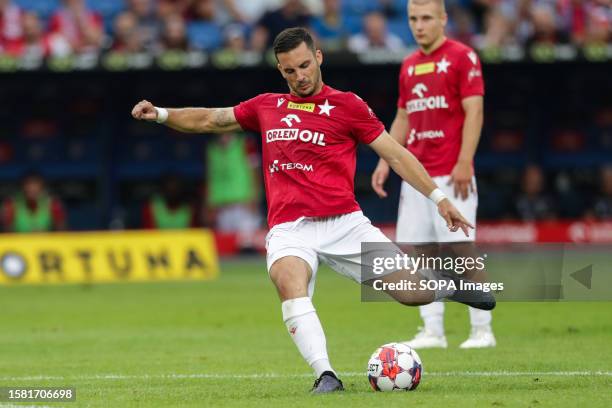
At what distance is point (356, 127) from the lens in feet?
27.2

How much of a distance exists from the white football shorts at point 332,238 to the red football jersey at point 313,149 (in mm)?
55

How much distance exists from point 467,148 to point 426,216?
743 mm

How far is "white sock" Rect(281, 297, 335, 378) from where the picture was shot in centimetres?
774

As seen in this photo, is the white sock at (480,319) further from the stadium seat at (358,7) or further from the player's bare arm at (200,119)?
the stadium seat at (358,7)

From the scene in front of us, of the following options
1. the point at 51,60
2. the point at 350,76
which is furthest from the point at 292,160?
the point at 350,76

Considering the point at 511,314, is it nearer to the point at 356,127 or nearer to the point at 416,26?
the point at 416,26

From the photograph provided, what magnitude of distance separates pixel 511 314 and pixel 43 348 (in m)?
5.24

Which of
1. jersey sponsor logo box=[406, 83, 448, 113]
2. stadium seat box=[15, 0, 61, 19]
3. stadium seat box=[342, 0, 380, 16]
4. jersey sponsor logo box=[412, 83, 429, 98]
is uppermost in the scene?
stadium seat box=[342, 0, 380, 16]

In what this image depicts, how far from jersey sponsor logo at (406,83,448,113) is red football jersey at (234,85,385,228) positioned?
2.60m

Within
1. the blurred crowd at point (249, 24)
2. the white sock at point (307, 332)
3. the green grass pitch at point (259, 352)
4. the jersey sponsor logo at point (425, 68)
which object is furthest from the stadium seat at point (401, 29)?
the white sock at point (307, 332)

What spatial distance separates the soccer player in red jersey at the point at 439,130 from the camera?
1068 cm

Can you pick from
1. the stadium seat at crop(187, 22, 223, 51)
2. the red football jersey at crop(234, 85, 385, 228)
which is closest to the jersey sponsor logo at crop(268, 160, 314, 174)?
the red football jersey at crop(234, 85, 385, 228)

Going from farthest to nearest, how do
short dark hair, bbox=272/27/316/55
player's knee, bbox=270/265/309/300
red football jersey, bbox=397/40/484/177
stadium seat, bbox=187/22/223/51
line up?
stadium seat, bbox=187/22/223/51 < red football jersey, bbox=397/40/484/177 < short dark hair, bbox=272/27/316/55 < player's knee, bbox=270/265/309/300

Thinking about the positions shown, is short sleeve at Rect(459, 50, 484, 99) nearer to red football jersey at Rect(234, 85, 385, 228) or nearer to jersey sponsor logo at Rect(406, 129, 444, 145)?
jersey sponsor logo at Rect(406, 129, 444, 145)
